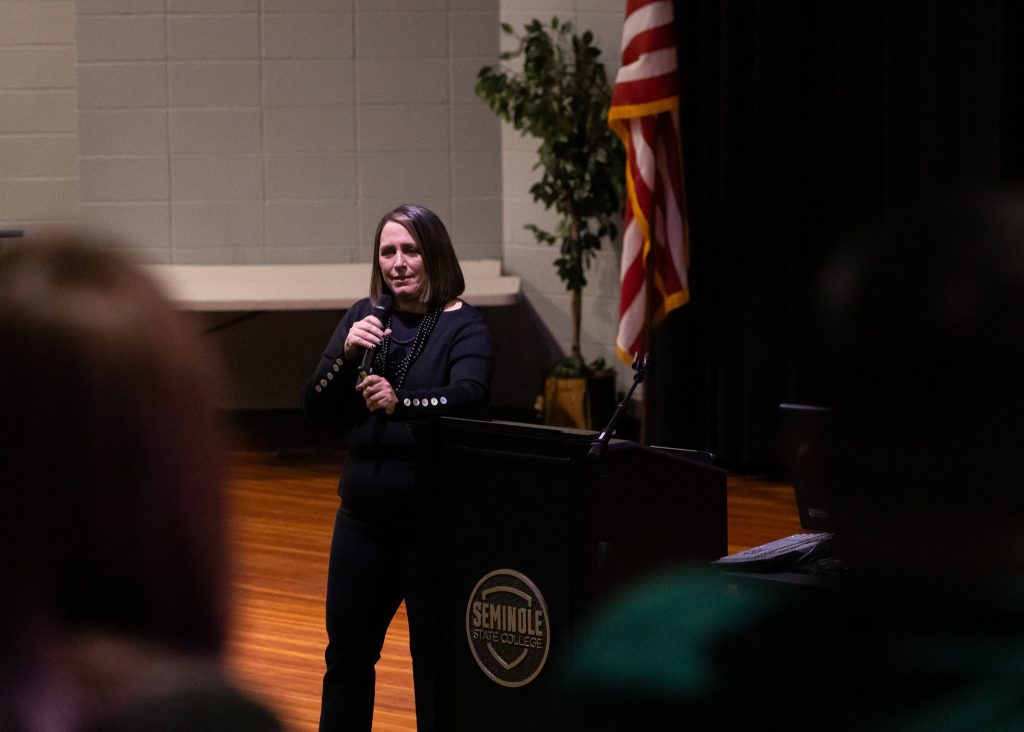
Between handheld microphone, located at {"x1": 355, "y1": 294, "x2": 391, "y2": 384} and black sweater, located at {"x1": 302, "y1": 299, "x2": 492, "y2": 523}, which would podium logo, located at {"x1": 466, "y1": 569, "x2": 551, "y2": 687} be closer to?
black sweater, located at {"x1": 302, "y1": 299, "x2": 492, "y2": 523}

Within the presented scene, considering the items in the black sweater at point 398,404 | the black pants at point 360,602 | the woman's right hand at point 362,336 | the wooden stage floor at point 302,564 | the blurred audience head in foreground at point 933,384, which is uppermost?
the blurred audience head in foreground at point 933,384

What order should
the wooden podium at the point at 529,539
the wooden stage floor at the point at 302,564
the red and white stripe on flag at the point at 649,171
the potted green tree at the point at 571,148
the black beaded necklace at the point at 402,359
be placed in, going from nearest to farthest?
the wooden podium at the point at 529,539, the black beaded necklace at the point at 402,359, the wooden stage floor at the point at 302,564, the red and white stripe on flag at the point at 649,171, the potted green tree at the point at 571,148

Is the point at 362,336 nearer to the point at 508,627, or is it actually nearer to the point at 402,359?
the point at 402,359

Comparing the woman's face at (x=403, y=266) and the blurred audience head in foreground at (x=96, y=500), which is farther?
the woman's face at (x=403, y=266)

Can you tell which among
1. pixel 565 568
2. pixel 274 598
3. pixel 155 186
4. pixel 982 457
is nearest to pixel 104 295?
pixel 982 457

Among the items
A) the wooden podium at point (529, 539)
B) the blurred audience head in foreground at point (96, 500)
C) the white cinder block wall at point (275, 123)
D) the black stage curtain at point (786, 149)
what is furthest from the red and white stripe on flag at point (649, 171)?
the blurred audience head in foreground at point (96, 500)

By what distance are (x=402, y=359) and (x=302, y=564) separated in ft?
7.77

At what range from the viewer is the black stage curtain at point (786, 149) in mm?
5586

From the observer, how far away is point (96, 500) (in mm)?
792

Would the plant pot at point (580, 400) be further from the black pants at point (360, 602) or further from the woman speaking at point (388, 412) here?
the black pants at point (360, 602)

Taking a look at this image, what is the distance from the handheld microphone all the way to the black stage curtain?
2561 millimetres

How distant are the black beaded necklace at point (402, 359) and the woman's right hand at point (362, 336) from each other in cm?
5

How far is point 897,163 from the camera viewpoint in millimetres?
5918

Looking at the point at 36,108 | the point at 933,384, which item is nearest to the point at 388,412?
the point at 933,384
